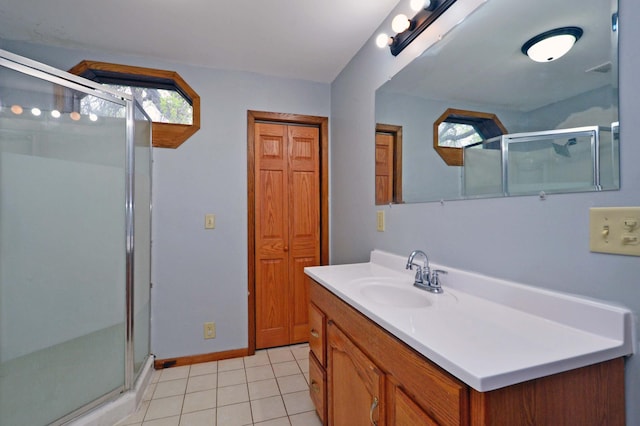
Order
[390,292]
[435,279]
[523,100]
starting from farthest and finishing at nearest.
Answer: [390,292]
[435,279]
[523,100]

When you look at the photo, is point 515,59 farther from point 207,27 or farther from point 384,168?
point 207,27

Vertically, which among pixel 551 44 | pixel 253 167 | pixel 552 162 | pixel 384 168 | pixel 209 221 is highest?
pixel 551 44

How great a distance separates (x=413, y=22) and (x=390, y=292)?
1.28m

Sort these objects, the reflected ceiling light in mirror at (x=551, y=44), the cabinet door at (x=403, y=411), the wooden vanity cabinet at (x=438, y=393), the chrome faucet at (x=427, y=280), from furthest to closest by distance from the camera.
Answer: the chrome faucet at (x=427, y=280) < the reflected ceiling light in mirror at (x=551, y=44) < the cabinet door at (x=403, y=411) < the wooden vanity cabinet at (x=438, y=393)

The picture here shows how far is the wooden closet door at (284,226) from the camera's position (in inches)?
91.3

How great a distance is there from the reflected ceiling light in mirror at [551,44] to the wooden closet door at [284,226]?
1.75 meters

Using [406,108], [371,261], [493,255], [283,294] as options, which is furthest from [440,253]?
[283,294]

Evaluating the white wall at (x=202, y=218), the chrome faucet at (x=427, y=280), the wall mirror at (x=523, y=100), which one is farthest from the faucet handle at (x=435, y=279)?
the white wall at (x=202, y=218)

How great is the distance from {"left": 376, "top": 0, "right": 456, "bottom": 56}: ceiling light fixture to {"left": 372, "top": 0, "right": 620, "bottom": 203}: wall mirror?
0.12m

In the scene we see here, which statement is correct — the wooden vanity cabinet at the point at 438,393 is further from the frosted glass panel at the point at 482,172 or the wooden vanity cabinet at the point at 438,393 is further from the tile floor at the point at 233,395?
the tile floor at the point at 233,395

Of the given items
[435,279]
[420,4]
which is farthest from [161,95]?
[435,279]

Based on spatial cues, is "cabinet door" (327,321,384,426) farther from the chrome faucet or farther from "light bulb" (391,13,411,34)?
"light bulb" (391,13,411,34)

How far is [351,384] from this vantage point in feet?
3.36

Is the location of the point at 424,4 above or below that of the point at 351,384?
above
